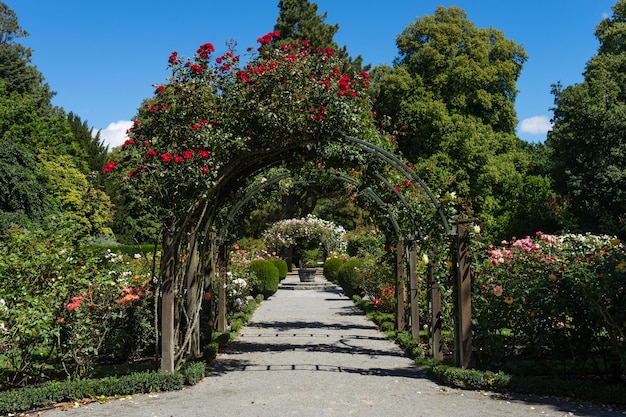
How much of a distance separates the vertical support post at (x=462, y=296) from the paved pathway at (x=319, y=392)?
1.58 ft

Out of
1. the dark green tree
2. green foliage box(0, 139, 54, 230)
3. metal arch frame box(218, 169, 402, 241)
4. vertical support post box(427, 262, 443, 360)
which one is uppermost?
the dark green tree

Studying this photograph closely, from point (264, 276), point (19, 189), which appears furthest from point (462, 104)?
point (19, 189)

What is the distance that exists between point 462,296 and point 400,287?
3643mm

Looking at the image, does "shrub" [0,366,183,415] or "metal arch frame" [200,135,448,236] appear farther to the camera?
"metal arch frame" [200,135,448,236]

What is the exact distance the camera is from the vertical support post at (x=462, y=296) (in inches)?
257

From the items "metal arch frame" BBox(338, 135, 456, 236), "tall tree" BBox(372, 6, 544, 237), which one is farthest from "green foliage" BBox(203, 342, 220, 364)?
"tall tree" BBox(372, 6, 544, 237)

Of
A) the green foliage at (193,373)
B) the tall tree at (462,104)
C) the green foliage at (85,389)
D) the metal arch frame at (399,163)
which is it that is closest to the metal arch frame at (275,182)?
the metal arch frame at (399,163)

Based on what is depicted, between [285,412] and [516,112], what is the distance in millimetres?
23653

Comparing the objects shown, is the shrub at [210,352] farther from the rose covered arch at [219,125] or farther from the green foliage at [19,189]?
the green foliage at [19,189]

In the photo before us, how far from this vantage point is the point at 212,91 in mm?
6605

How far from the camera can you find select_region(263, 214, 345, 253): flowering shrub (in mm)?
26641

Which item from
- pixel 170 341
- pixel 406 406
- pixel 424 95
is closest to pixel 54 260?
pixel 170 341

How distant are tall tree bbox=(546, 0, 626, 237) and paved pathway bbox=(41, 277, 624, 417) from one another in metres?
13.2

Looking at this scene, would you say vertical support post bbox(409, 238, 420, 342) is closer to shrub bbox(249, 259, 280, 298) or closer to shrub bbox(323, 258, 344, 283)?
shrub bbox(249, 259, 280, 298)
